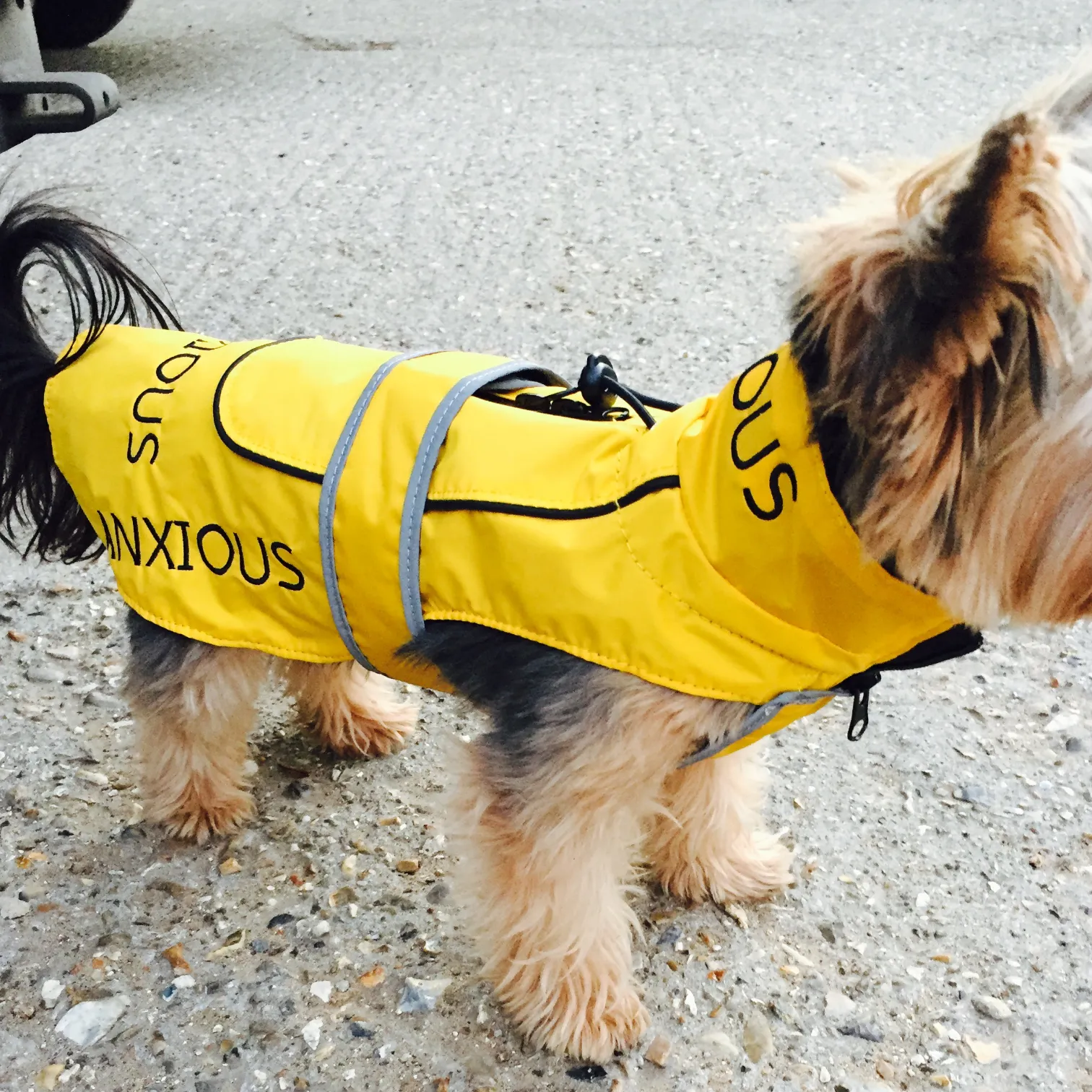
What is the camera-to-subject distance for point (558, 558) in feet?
6.15

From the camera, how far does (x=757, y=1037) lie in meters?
2.32

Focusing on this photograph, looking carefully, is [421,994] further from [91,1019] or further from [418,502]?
[418,502]

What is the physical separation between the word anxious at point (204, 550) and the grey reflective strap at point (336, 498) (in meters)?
0.09

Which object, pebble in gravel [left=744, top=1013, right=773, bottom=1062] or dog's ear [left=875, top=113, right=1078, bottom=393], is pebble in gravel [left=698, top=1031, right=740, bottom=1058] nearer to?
pebble in gravel [left=744, top=1013, right=773, bottom=1062]

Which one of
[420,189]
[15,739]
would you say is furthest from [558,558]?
[420,189]

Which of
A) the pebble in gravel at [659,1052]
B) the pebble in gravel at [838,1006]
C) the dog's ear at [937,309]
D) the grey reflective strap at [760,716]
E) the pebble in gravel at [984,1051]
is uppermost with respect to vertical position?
the dog's ear at [937,309]

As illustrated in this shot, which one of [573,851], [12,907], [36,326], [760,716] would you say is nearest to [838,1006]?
[573,851]

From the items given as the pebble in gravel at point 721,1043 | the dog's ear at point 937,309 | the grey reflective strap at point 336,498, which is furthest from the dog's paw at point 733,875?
the dog's ear at point 937,309

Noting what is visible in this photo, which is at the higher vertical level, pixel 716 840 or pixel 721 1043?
pixel 716 840

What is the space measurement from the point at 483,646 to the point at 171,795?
3.66 ft

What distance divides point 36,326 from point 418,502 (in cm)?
123

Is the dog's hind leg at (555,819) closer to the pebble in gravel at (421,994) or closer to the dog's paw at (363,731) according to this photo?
the pebble in gravel at (421,994)

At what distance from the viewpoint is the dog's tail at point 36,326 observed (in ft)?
7.95

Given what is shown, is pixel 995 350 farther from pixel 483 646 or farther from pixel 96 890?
pixel 96 890
